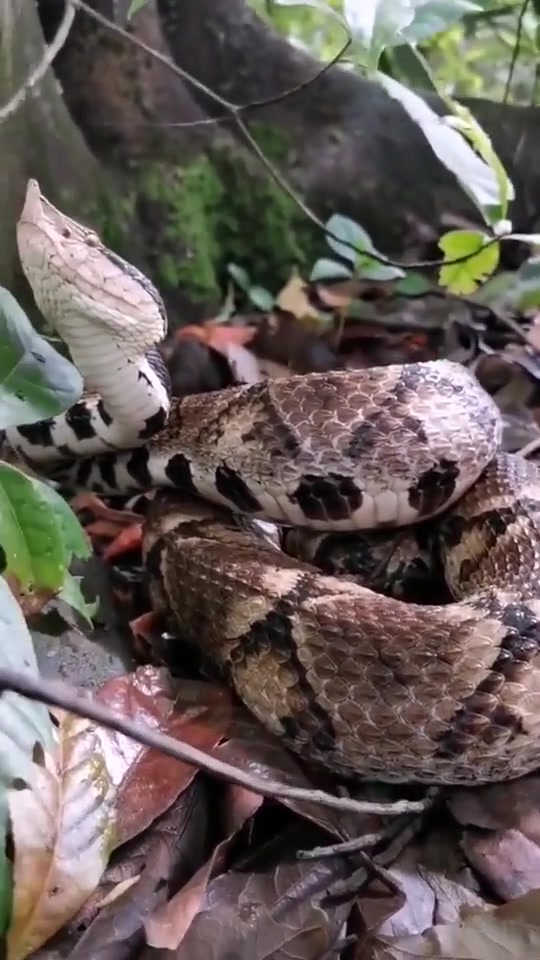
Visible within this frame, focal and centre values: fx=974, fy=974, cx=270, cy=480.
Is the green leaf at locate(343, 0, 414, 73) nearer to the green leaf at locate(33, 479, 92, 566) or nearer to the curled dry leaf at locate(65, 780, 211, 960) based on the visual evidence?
the green leaf at locate(33, 479, 92, 566)

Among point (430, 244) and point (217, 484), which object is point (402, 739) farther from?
point (430, 244)

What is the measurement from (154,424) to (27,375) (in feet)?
3.68

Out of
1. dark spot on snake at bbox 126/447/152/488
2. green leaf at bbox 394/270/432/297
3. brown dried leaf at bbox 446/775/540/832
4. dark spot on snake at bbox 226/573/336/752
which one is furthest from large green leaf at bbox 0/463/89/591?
green leaf at bbox 394/270/432/297

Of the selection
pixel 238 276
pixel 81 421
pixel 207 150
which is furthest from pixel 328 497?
pixel 207 150

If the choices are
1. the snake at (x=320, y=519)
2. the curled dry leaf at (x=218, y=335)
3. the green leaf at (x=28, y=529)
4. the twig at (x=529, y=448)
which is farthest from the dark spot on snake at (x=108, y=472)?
the green leaf at (x=28, y=529)

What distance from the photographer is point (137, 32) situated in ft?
10.7

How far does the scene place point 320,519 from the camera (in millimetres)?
2127

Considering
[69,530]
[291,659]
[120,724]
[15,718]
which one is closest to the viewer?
[120,724]

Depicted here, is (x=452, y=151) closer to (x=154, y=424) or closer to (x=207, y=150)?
(x=154, y=424)

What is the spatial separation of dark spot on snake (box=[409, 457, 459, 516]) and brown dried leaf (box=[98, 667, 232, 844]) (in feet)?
1.98

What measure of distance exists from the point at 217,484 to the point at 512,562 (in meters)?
0.69

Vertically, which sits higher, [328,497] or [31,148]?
[31,148]

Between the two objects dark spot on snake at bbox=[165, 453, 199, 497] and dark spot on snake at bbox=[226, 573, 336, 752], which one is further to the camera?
dark spot on snake at bbox=[165, 453, 199, 497]

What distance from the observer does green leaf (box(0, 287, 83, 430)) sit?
1.20m
